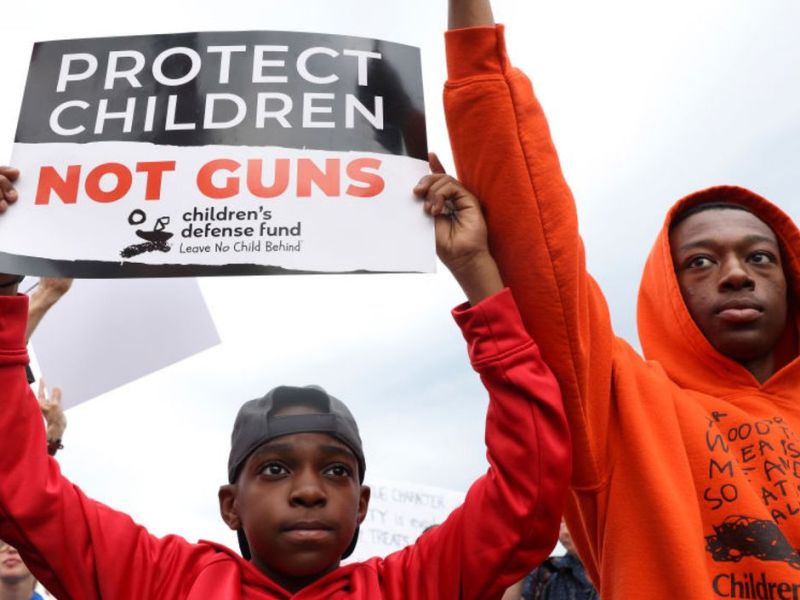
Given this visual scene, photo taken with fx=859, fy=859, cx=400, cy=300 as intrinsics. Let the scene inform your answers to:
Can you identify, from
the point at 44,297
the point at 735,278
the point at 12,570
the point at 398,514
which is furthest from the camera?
the point at 398,514

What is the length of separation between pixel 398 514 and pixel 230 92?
827 centimetres

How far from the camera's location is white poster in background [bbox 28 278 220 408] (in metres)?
2.62

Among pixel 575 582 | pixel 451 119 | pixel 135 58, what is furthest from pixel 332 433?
pixel 575 582

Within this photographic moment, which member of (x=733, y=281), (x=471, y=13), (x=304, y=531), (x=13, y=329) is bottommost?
(x=304, y=531)

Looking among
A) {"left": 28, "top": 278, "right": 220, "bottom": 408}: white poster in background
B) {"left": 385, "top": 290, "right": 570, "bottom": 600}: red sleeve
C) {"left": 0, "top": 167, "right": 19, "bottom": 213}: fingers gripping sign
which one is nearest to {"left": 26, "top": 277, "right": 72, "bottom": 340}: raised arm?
{"left": 28, "top": 278, "right": 220, "bottom": 408}: white poster in background

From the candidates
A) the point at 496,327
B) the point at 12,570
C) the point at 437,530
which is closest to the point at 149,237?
the point at 496,327

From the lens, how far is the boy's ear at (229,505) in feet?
6.77

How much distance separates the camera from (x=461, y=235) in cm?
179

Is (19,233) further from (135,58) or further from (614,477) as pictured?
(614,477)

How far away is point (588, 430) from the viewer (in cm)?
178

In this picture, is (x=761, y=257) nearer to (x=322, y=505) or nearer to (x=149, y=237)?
(x=322, y=505)

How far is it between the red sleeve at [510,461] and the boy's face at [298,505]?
0.26 meters

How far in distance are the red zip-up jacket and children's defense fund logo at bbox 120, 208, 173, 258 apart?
257 millimetres

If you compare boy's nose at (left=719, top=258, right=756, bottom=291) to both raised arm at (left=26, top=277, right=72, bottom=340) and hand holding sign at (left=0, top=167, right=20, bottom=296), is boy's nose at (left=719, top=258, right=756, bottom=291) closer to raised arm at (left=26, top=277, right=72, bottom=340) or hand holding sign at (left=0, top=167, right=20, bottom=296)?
hand holding sign at (left=0, top=167, right=20, bottom=296)
